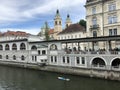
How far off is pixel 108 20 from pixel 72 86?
24.9m

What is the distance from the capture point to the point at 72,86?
1340 inches

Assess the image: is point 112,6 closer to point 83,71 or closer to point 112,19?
point 112,19

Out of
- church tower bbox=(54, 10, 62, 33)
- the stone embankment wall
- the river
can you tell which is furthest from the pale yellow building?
church tower bbox=(54, 10, 62, 33)

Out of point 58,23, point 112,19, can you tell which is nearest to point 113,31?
point 112,19

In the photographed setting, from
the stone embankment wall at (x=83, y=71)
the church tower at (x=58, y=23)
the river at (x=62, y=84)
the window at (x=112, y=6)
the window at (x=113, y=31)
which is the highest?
the church tower at (x=58, y=23)

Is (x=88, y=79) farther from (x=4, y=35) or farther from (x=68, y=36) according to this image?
(x=4, y=35)

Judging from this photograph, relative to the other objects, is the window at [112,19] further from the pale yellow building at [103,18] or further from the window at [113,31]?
the window at [113,31]

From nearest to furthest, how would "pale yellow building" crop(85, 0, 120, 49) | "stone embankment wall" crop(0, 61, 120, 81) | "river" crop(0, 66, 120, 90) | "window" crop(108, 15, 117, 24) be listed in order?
"river" crop(0, 66, 120, 90)
"stone embankment wall" crop(0, 61, 120, 81)
"pale yellow building" crop(85, 0, 120, 49)
"window" crop(108, 15, 117, 24)

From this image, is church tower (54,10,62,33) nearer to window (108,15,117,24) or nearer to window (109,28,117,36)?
window (108,15,117,24)

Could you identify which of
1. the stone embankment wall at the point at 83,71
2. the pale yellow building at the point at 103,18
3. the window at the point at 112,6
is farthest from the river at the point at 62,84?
the window at the point at 112,6

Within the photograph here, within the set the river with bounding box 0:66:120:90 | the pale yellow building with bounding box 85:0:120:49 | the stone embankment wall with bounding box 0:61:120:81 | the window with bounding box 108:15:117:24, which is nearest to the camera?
the river with bounding box 0:66:120:90

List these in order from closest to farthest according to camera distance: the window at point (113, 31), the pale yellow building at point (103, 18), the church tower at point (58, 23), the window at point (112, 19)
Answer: the pale yellow building at point (103, 18) < the window at point (112, 19) < the window at point (113, 31) < the church tower at point (58, 23)

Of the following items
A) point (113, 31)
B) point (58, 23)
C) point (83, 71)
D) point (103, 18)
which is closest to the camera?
point (83, 71)

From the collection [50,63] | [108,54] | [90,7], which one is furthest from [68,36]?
[108,54]
